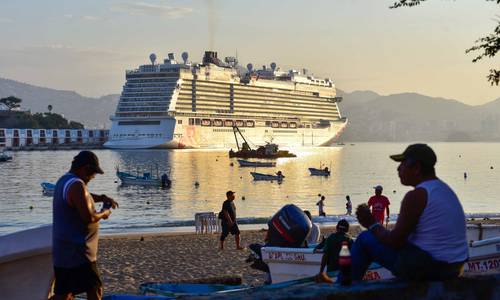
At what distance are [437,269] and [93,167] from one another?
2.85m

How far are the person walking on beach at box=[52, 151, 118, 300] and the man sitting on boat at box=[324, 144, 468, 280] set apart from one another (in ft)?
7.67

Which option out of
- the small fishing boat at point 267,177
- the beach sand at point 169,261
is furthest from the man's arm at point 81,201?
the small fishing boat at point 267,177

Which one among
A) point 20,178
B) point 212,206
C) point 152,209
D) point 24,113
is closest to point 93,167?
point 152,209

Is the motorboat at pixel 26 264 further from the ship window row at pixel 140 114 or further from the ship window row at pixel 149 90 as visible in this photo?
the ship window row at pixel 149 90

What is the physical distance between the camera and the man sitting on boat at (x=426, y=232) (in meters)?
4.82

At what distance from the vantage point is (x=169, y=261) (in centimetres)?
1563

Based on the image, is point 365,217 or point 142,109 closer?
point 365,217

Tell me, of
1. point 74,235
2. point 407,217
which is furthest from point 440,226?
point 74,235

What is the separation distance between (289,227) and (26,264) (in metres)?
3.97

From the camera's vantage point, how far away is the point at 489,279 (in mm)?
4859

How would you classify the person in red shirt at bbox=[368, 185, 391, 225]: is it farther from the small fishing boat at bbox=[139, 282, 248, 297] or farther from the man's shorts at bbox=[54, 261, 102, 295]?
the man's shorts at bbox=[54, 261, 102, 295]

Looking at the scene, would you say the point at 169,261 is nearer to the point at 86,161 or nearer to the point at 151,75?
the point at 86,161

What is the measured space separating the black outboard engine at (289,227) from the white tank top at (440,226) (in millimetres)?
4291

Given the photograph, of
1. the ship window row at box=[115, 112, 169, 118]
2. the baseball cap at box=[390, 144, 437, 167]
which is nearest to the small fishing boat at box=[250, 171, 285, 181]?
the baseball cap at box=[390, 144, 437, 167]
